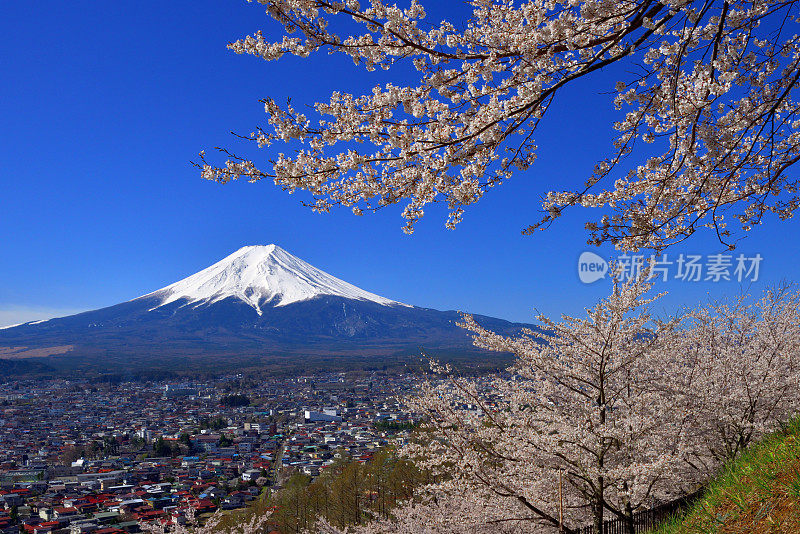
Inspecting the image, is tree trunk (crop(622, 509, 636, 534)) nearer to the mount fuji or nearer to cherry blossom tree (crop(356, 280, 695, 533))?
cherry blossom tree (crop(356, 280, 695, 533))

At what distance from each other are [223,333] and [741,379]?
174464mm

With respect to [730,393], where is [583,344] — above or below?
above

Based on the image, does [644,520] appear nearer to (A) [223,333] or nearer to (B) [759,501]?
(B) [759,501]

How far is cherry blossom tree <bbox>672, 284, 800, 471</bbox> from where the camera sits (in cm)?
782

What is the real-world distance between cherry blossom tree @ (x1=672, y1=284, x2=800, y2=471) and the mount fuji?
108 m

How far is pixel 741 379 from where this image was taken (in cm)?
844

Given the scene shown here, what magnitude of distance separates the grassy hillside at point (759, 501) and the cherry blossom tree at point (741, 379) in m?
3.65

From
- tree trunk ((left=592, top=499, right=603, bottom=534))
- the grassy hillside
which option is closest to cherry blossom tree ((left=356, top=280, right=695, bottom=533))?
tree trunk ((left=592, top=499, right=603, bottom=534))

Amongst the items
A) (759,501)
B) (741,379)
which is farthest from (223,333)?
(759,501)

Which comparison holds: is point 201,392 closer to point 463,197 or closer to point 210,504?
point 210,504

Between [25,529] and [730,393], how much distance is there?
29.2 m

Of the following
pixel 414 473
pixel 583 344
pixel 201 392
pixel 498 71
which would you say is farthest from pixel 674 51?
pixel 201 392

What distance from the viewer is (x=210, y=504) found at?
80.5 ft

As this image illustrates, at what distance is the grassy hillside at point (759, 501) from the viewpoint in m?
2.77
